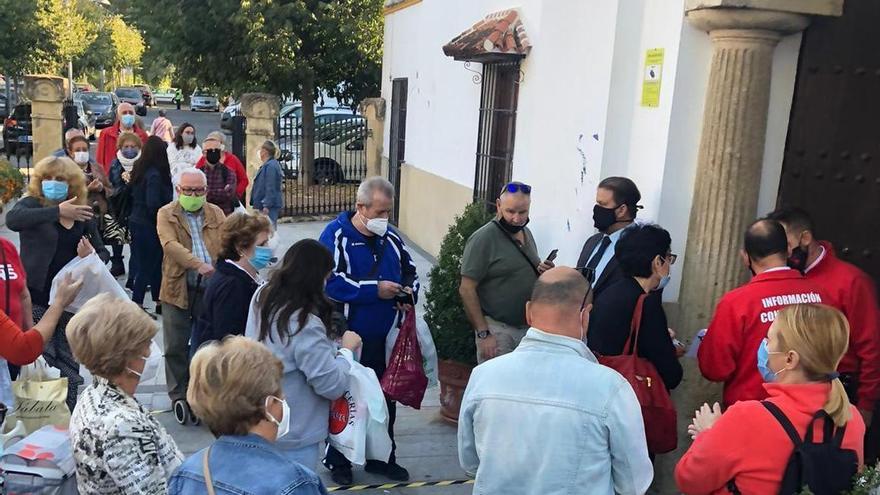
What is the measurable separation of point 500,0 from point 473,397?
727 centimetres

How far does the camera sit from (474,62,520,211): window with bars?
348 inches

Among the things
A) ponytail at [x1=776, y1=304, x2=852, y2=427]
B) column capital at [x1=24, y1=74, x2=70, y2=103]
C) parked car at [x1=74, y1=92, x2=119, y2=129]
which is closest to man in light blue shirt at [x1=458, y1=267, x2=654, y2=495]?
ponytail at [x1=776, y1=304, x2=852, y2=427]

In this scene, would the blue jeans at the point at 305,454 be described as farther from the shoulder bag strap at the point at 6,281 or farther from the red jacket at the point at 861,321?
the red jacket at the point at 861,321

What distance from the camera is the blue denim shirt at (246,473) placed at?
2273mm

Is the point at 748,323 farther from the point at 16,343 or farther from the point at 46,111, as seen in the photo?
the point at 46,111

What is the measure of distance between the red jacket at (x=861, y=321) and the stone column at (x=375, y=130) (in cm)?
1163

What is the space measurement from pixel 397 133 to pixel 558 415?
11837mm

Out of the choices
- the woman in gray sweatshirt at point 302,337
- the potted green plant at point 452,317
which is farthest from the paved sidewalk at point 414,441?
the woman in gray sweatshirt at point 302,337

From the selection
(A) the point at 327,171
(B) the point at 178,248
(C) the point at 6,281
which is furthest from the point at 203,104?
(C) the point at 6,281

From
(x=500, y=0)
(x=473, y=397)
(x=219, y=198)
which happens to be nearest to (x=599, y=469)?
(x=473, y=397)

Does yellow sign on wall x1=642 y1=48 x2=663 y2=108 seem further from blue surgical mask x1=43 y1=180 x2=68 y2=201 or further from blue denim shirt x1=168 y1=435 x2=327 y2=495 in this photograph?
blue surgical mask x1=43 y1=180 x2=68 y2=201

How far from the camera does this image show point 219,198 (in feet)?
28.5

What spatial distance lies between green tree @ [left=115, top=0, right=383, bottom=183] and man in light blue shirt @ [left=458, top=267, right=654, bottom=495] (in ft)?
48.0

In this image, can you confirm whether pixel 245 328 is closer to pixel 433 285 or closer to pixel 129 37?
pixel 433 285
